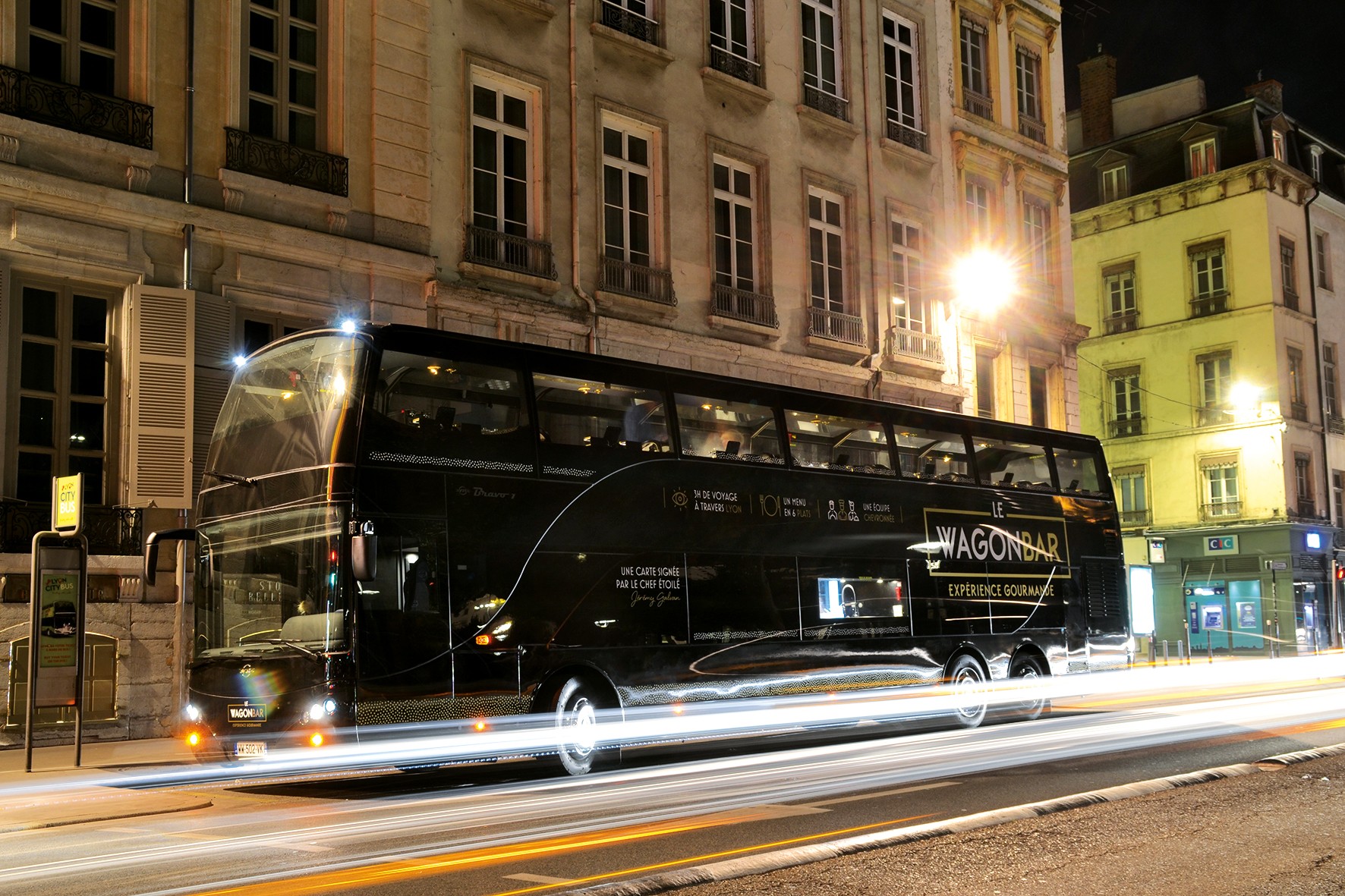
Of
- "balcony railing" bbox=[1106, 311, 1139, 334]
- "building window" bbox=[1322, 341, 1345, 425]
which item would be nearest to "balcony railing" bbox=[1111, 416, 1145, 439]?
"balcony railing" bbox=[1106, 311, 1139, 334]

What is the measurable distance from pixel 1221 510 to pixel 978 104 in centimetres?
1947

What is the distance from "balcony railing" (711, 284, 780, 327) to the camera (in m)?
25.8

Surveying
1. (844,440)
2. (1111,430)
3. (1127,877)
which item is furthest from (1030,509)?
(1111,430)

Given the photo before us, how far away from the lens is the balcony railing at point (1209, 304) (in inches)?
1831

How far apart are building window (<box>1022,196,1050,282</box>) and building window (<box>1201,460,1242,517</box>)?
14.4 meters

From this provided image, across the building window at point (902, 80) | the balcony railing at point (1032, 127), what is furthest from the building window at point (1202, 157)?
the building window at point (902, 80)

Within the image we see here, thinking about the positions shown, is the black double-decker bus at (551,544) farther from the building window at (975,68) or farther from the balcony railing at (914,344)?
the building window at (975,68)

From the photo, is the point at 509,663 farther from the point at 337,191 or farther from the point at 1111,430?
the point at 1111,430

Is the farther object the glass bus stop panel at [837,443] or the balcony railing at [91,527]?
the balcony railing at [91,527]

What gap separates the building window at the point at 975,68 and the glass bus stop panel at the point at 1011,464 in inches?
617

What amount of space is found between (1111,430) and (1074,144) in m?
12.0

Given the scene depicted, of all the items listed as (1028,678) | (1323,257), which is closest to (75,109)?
(1028,678)

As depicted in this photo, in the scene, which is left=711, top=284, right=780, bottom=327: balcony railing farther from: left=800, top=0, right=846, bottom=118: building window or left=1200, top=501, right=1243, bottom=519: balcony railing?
left=1200, top=501, right=1243, bottom=519: balcony railing

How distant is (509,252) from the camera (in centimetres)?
2227
